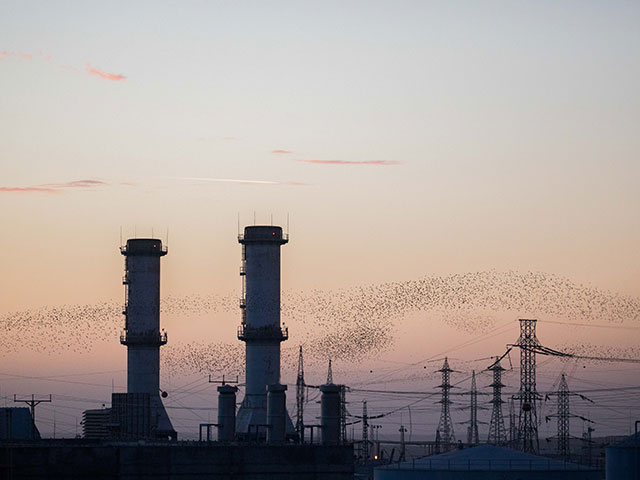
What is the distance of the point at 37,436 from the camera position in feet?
276

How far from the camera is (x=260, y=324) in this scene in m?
97.4

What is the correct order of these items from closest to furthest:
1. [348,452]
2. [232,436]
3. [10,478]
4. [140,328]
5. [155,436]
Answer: [10,478]
[348,452]
[232,436]
[155,436]
[140,328]

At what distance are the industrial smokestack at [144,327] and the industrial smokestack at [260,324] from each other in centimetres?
933

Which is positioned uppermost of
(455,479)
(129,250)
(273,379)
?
(129,250)

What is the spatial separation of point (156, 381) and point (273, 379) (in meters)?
12.8

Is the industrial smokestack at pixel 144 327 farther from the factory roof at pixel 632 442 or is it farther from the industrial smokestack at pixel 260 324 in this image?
the factory roof at pixel 632 442

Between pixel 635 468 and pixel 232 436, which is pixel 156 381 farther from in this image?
pixel 635 468

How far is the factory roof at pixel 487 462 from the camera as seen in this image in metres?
75.4

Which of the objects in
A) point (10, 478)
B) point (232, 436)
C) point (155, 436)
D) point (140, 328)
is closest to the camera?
point (10, 478)

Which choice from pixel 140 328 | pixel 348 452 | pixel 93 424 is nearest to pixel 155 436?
pixel 93 424

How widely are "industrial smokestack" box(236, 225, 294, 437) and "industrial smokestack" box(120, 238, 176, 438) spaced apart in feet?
30.6

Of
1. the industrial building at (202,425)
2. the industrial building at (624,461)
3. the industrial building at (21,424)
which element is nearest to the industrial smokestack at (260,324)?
the industrial building at (202,425)

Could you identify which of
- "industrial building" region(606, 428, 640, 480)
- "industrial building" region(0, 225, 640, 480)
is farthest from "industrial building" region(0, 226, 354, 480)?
"industrial building" region(606, 428, 640, 480)

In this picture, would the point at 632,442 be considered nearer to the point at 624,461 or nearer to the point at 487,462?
the point at 624,461
